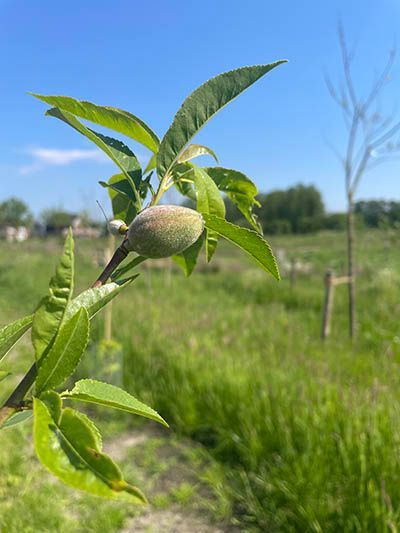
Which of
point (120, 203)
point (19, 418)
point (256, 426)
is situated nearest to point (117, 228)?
point (120, 203)

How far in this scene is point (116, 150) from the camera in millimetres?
514

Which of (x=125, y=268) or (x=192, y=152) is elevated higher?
(x=192, y=152)

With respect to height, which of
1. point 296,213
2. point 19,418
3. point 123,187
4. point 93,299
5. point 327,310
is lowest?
point 327,310

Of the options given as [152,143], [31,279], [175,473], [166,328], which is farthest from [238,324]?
[31,279]

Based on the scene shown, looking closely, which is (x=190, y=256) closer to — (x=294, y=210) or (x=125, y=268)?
(x=125, y=268)

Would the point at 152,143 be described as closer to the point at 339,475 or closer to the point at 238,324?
the point at 339,475

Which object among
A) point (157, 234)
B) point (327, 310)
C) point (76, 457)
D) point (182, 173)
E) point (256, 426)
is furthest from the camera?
point (327, 310)

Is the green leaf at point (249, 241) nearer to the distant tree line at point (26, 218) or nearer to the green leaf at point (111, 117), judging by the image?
the green leaf at point (111, 117)

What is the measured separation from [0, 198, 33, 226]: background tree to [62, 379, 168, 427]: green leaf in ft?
99.2

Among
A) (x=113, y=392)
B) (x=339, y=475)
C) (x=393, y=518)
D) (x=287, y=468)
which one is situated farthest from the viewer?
(x=287, y=468)

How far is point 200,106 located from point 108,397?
310 millimetres

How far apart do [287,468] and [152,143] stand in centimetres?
201

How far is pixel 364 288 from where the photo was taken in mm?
6516

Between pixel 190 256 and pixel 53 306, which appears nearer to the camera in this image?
pixel 53 306
